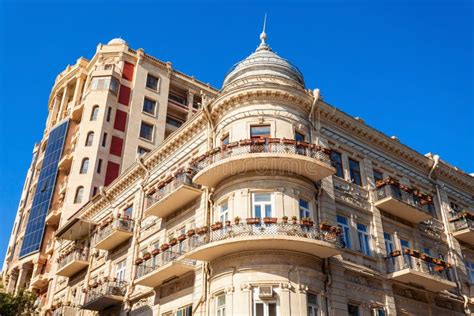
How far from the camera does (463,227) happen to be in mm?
28750

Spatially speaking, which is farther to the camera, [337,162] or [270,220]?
[337,162]

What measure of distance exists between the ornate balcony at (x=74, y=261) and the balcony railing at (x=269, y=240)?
1641 centimetres

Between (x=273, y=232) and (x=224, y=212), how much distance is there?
3.52m

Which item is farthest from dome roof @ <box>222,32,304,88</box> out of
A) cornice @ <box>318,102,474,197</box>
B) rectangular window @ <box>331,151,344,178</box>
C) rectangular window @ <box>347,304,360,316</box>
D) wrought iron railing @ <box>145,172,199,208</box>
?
rectangular window @ <box>347,304,360,316</box>

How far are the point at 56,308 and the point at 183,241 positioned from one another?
15.2 metres

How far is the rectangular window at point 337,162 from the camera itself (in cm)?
2538

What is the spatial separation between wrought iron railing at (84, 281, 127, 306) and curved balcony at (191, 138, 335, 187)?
9.74m

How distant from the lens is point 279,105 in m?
24.1

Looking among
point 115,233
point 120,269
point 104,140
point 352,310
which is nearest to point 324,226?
point 352,310

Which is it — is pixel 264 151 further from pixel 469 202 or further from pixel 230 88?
pixel 469 202

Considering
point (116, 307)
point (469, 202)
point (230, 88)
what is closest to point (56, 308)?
point (116, 307)

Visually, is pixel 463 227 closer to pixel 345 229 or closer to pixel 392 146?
pixel 392 146

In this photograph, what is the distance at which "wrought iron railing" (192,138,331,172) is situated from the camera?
2175 centimetres

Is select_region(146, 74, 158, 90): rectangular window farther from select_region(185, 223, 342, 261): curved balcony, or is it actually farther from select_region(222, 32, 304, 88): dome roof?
select_region(185, 223, 342, 261): curved balcony
